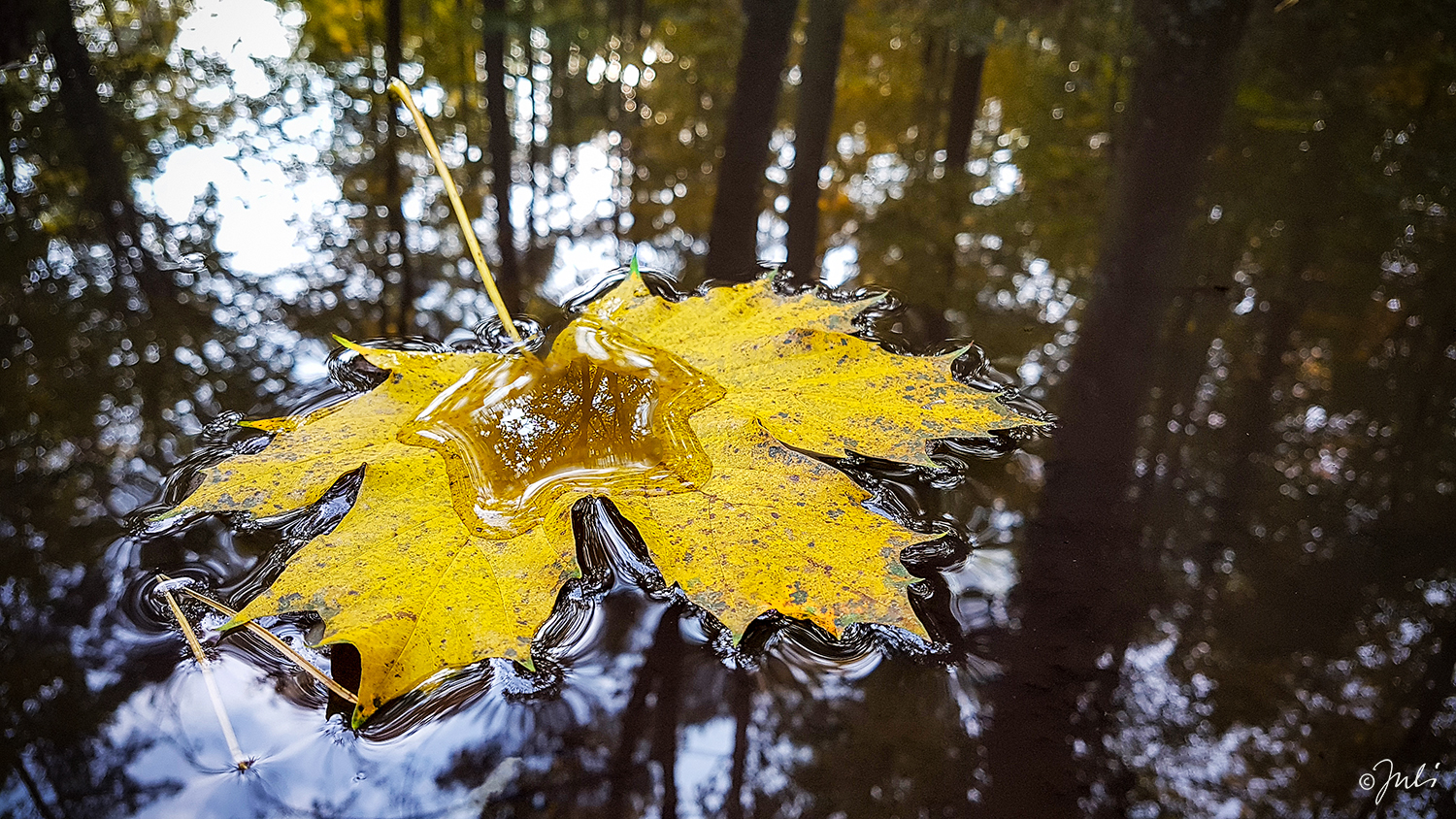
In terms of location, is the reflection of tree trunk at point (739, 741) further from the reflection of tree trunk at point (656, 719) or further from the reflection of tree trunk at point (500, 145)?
the reflection of tree trunk at point (500, 145)

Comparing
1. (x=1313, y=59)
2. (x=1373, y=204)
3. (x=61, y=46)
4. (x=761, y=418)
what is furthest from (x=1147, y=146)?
(x=61, y=46)

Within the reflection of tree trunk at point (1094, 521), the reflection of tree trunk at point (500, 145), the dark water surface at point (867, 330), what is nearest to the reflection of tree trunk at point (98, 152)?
the dark water surface at point (867, 330)

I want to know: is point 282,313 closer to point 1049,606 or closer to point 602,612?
point 602,612

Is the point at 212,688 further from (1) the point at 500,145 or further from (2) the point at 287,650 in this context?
(1) the point at 500,145

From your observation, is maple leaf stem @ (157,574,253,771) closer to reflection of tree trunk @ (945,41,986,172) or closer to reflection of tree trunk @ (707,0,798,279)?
reflection of tree trunk @ (707,0,798,279)

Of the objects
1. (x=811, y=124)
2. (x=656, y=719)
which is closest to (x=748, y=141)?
(x=811, y=124)

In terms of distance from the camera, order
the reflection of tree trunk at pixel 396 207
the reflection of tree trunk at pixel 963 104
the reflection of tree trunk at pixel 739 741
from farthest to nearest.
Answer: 1. the reflection of tree trunk at pixel 963 104
2. the reflection of tree trunk at pixel 396 207
3. the reflection of tree trunk at pixel 739 741
